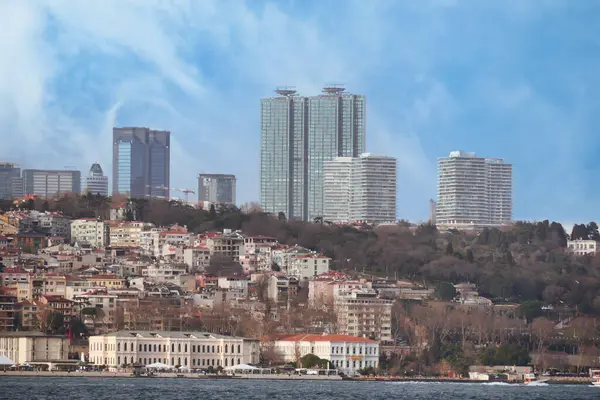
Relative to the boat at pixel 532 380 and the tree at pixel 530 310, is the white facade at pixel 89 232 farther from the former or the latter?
the boat at pixel 532 380

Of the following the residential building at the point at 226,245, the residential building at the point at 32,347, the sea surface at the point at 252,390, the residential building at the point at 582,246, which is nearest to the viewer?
the sea surface at the point at 252,390

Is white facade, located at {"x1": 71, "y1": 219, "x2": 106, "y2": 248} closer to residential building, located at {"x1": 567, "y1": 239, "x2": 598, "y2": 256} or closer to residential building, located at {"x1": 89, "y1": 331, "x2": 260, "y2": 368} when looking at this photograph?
residential building, located at {"x1": 567, "y1": 239, "x2": 598, "y2": 256}

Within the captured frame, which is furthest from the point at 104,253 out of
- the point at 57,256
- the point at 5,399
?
the point at 5,399

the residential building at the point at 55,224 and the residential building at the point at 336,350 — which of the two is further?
the residential building at the point at 55,224

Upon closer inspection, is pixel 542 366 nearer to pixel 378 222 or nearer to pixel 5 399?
pixel 5 399

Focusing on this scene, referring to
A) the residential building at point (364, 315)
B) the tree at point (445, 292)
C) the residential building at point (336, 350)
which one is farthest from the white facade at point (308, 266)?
the residential building at point (336, 350)

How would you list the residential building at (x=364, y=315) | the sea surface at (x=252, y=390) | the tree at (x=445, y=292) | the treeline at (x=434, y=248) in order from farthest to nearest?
the treeline at (x=434, y=248) → the tree at (x=445, y=292) → the residential building at (x=364, y=315) → the sea surface at (x=252, y=390)

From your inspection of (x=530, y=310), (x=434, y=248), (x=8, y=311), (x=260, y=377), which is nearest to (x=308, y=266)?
(x=434, y=248)
